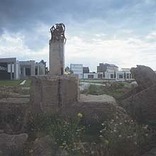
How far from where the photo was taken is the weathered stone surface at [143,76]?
12906 millimetres

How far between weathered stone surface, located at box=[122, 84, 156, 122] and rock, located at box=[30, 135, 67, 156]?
4276 mm

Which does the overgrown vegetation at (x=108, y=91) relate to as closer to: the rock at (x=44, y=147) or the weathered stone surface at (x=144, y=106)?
the weathered stone surface at (x=144, y=106)

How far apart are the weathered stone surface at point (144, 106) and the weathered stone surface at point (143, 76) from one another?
1826 mm

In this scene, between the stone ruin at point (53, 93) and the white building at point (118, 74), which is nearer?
the stone ruin at point (53, 93)

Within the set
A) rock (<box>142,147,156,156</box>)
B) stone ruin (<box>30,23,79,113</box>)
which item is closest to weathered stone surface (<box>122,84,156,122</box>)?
stone ruin (<box>30,23,79,113</box>)

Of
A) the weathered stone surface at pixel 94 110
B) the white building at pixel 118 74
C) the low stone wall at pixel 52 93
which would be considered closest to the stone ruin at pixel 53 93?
the low stone wall at pixel 52 93

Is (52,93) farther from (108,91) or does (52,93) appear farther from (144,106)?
(108,91)

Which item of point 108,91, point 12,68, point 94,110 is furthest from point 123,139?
point 12,68

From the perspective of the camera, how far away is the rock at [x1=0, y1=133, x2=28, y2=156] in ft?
22.9

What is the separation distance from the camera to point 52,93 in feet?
35.7

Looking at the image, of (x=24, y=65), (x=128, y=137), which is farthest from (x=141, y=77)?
(x=24, y=65)

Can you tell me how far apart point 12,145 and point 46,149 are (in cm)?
85

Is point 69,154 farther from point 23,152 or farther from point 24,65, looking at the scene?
point 24,65

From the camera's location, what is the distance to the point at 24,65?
285 feet
